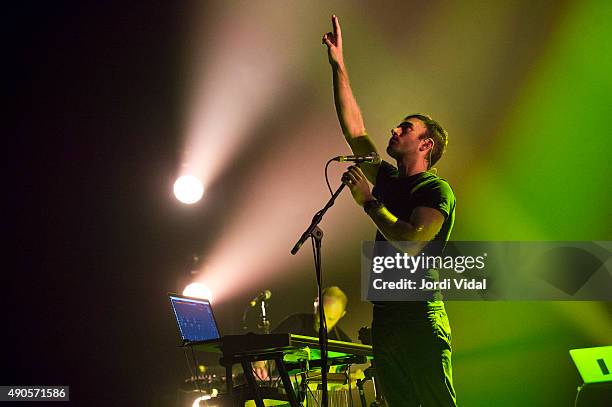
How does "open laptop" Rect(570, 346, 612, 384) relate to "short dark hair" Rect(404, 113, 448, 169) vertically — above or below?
below

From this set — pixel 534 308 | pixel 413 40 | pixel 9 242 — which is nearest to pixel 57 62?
pixel 9 242

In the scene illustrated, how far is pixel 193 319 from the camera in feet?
11.5

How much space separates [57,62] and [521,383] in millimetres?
4910

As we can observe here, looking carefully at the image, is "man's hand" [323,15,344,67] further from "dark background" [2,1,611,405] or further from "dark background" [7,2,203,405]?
"dark background" [7,2,203,405]

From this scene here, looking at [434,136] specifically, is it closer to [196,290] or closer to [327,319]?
[327,319]

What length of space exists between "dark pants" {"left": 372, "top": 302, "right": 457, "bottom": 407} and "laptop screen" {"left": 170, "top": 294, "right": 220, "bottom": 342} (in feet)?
4.21

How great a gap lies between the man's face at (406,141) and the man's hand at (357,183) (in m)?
0.36

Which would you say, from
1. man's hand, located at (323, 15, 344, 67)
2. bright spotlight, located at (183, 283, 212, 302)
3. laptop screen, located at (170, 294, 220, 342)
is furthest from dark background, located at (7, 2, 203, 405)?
man's hand, located at (323, 15, 344, 67)

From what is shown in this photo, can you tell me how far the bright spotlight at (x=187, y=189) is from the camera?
19.2 feet

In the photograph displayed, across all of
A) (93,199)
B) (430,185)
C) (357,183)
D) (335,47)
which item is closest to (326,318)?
(93,199)

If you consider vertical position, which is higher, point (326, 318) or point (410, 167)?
point (326, 318)

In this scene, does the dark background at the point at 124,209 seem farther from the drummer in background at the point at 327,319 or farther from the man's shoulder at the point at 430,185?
the man's shoulder at the point at 430,185

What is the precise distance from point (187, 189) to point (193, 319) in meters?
2.52

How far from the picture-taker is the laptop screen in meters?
3.35
